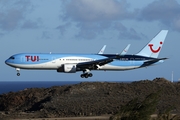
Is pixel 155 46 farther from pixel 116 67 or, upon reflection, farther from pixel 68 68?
pixel 68 68

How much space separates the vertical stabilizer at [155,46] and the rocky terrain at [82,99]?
439cm

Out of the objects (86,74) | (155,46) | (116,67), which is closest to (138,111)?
(86,74)

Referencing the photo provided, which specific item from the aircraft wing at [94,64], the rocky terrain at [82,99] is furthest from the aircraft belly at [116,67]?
the rocky terrain at [82,99]

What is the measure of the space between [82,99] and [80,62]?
23.8ft

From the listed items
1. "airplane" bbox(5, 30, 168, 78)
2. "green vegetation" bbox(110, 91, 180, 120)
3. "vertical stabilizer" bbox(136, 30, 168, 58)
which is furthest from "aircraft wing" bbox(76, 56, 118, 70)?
"green vegetation" bbox(110, 91, 180, 120)

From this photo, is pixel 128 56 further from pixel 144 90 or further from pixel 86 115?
pixel 86 115

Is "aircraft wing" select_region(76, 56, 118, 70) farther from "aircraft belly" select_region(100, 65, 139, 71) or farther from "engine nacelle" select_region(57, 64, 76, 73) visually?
"aircraft belly" select_region(100, 65, 139, 71)

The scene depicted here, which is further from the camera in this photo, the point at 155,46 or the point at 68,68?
the point at 155,46

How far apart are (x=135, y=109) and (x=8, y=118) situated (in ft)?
97.1

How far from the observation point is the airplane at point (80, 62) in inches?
2960

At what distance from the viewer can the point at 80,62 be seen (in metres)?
77.6

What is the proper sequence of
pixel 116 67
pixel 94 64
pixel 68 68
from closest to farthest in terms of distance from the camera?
1. pixel 68 68
2. pixel 94 64
3. pixel 116 67

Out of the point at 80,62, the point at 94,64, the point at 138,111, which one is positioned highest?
the point at 80,62

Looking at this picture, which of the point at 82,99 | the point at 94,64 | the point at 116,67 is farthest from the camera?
the point at 116,67
